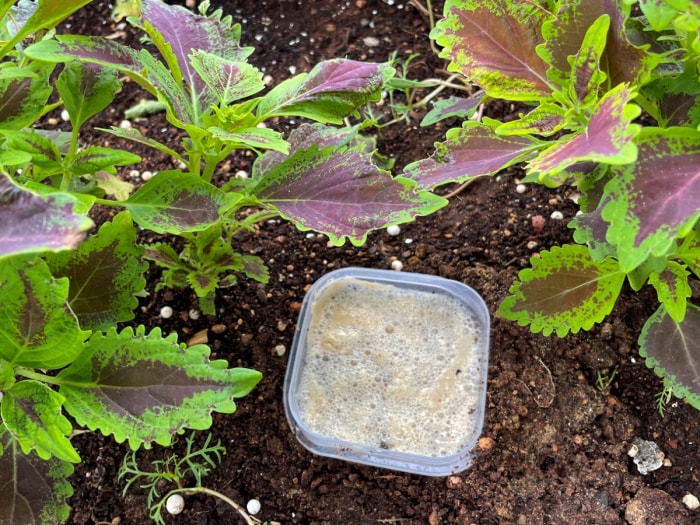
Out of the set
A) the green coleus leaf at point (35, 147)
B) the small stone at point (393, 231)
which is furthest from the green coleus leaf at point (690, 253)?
the green coleus leaf at point (35, 147)

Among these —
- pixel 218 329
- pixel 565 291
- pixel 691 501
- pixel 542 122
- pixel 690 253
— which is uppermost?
pixel 542 122

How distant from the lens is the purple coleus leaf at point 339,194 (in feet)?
3.21

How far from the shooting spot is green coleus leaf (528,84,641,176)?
2.42 ft

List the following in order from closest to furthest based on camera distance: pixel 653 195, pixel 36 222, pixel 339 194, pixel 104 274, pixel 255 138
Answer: pixel 36 222 < pixel 653 195 < pixel 255 138 < pixel 339 194 < pixel 104 274

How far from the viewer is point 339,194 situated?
40.6 inches

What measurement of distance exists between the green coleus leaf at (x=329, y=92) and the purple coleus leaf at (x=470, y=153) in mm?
142

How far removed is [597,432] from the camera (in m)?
1.32

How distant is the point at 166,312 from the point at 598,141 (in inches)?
39.3

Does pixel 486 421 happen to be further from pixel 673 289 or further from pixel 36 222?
pixel 36 222

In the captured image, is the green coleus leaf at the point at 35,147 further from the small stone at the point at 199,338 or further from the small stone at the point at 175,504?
the small stone at the point at 175,504

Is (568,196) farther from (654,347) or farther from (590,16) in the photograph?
(590,16)

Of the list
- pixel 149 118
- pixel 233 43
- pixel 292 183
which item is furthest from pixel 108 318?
pixel 149 118

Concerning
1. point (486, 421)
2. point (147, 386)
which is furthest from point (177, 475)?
point (486, 421)

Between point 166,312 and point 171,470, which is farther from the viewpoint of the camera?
point 166,312
